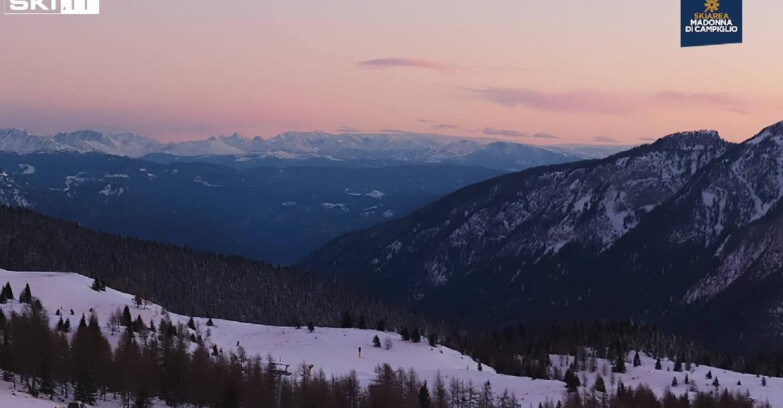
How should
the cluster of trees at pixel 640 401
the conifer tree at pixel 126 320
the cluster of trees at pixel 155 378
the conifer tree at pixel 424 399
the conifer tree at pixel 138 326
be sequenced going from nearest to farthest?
the cluster of trees at pixel 155 378 → the conifer tree at pixel 424 399 → the cluster of trees at pixel 640 401 → the conifer tree at pixel 138 326 → the conifer tree at pixel 126 320

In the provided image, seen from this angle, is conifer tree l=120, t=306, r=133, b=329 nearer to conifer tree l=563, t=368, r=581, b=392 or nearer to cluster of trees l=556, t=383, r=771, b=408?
cluster of trees l=556, t=383, r=771, b=408

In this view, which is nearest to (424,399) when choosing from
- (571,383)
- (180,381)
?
(571,383)

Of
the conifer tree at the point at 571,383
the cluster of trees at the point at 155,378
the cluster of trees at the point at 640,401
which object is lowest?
the cluster of trees at the point at 640,401

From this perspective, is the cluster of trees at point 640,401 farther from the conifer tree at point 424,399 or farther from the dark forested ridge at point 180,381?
the conifer tree at point 424,399

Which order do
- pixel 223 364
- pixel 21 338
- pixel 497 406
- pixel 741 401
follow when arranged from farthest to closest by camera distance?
pixel 741 401, pixel 497 406, pixel 223 364, pixel 21 338

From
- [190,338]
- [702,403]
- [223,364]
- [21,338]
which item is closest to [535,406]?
[702,403]

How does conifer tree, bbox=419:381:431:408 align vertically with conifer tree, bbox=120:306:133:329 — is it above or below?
below

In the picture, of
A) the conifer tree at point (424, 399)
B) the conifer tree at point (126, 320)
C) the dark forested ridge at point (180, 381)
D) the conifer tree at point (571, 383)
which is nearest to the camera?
the dark forested ridge at point (180, 381)

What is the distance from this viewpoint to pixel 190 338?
616 feet

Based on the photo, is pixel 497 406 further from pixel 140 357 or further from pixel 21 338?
pixel 21 338

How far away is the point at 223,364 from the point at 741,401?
106419 millimetres

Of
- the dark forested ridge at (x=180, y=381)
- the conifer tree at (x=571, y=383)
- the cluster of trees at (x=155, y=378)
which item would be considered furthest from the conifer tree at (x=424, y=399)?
the conifer tree at (x=571, y=383)

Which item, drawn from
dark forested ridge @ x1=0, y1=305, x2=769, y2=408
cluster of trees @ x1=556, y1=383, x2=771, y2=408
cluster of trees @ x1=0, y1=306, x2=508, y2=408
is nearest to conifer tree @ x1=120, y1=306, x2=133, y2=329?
dark forested ridge @ x1=0, y1=305, x2=769, y2=408

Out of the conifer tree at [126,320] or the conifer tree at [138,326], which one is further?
the conifer tree at [126,320]
